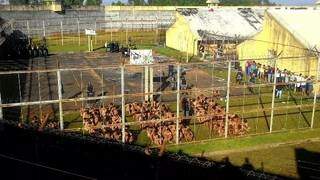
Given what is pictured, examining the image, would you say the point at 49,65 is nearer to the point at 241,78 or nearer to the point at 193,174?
the point at 241,78

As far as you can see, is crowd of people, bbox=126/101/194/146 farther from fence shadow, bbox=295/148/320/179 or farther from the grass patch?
fence shadow, bbox=295/148/320/179

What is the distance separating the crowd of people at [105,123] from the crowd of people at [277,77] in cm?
1483

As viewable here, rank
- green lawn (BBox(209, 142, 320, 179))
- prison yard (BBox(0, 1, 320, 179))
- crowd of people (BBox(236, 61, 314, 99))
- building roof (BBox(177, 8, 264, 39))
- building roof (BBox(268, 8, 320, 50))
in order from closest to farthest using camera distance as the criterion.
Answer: green lawn (BBox(209, 142, 320, 179))
prison yard (BBox(0, 1, 320, 179))
crowd of people (BBox(236, 61, 314, 99))
building roof (BBox(268, 8, 320, 50))
building roof (BBox(177, 8, 264, 39))

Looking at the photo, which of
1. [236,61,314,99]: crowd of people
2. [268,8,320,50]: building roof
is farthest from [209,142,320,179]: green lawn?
[268,8,320,50]: building roof

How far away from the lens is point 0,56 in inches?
2019

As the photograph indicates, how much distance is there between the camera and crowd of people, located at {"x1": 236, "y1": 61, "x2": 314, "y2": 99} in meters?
35.5

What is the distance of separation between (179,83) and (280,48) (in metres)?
23.3

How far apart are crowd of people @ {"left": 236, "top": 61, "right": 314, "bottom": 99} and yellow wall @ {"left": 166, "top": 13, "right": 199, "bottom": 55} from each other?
1261 cm

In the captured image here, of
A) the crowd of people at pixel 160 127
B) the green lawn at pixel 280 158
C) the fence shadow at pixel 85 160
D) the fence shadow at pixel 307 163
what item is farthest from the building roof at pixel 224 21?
the fence shadow at pixel 85 160

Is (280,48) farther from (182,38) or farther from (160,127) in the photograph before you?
(160,127)

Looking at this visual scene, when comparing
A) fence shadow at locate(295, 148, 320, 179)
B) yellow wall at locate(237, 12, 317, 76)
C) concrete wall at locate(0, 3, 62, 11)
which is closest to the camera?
fence shadow at locate(295, 148, 320, 179)

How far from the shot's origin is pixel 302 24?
43.0 meters

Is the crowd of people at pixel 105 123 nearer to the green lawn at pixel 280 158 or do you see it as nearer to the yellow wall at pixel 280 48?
the green lawn at pixel 280 158

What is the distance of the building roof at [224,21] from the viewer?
56906 millimetres
